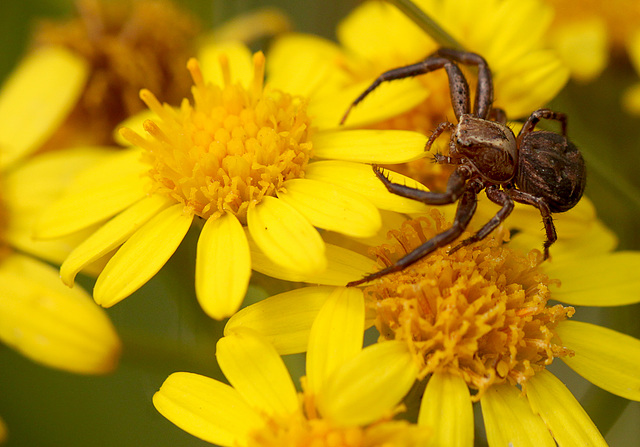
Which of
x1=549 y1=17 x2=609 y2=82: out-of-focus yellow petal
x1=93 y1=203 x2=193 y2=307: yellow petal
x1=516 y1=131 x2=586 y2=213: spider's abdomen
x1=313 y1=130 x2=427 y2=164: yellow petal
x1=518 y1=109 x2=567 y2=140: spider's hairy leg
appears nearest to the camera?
x1=93 y1=203 x2=193 y2=307: yellow petal

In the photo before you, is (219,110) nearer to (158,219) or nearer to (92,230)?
(158,219)

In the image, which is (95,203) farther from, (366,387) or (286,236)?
(366,387)

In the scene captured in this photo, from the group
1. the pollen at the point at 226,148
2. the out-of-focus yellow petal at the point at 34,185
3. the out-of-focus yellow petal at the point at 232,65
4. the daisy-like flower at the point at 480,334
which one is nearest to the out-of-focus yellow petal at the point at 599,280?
the daisy-like flower at the point at 480,334

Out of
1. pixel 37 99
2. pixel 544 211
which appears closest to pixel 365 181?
pixel 544 211

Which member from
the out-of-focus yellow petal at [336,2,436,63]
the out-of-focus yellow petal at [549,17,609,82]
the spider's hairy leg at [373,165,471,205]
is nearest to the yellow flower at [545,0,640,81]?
the out-of-focus yellow petal at [549,17,609,82]

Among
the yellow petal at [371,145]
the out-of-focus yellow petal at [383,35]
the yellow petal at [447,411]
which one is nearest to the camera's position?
the yellow petal at [447,411]

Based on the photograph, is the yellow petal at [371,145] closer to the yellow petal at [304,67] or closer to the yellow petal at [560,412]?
the yellow petal at [304,67]

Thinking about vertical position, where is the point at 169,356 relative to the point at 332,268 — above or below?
below

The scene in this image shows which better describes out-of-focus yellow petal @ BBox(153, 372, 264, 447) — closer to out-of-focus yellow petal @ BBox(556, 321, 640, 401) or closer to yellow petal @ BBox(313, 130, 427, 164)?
yellow petal @ BBox(313, 130, 427, 164)
